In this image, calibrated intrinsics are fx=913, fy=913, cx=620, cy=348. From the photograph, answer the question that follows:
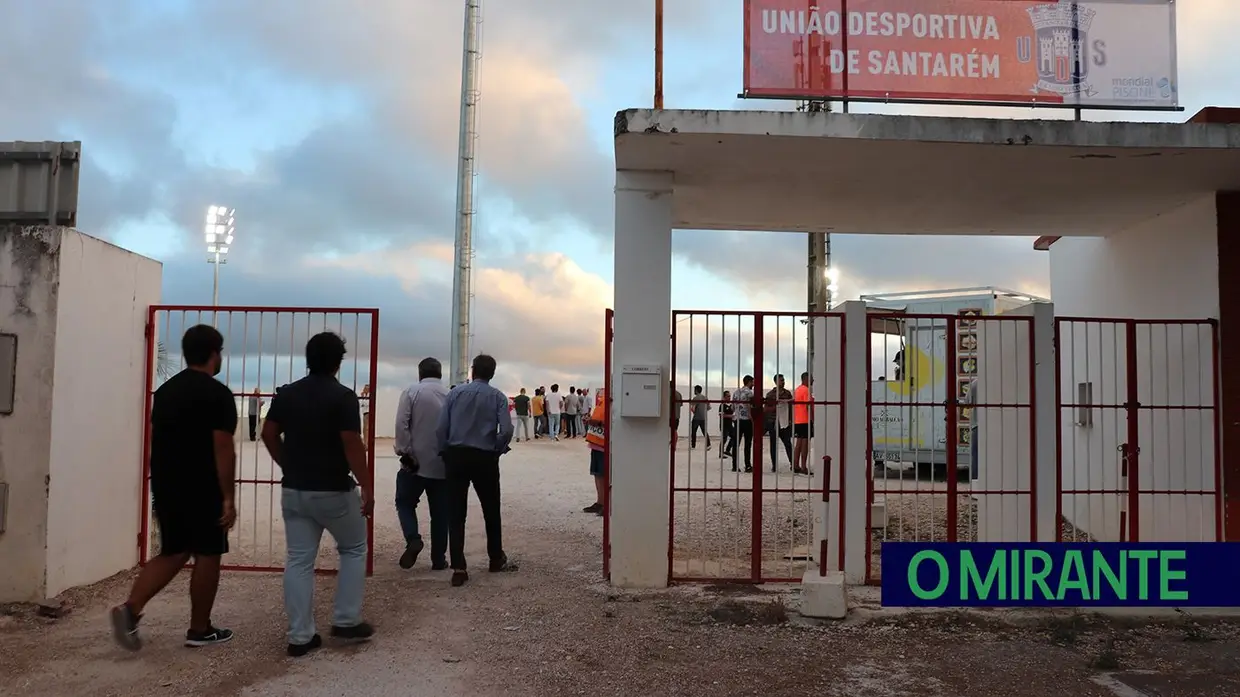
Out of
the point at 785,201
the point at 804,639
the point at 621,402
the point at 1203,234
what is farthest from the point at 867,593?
the point at 1203,234

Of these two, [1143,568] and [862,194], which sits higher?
[862,194]

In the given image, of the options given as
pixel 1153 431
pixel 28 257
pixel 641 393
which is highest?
pixel 28 257

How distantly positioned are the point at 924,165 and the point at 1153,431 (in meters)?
3.38

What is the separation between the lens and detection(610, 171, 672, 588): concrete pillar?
6.82 metres

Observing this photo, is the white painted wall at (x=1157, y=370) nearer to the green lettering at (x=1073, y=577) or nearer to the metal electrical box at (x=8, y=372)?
the green lettering at (x=1073, y=577)

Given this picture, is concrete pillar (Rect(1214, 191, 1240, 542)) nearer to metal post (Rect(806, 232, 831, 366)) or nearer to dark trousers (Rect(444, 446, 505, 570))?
dark trousers (Rect(444, 446, 505, 570))

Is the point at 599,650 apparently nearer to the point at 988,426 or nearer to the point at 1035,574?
the point at 1035,574

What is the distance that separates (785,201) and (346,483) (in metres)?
4.68

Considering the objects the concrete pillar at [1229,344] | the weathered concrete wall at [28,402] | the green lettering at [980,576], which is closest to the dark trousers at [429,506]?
the weathered concrete wall at [28,402]

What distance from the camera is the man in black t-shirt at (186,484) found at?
5023 mm

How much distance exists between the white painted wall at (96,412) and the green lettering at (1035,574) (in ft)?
20.2

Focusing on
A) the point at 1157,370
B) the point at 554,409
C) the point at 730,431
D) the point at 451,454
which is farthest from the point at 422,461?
the point at 554,409

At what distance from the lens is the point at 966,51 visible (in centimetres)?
707

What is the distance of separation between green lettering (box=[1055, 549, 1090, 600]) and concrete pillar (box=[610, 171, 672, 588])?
2933mm
